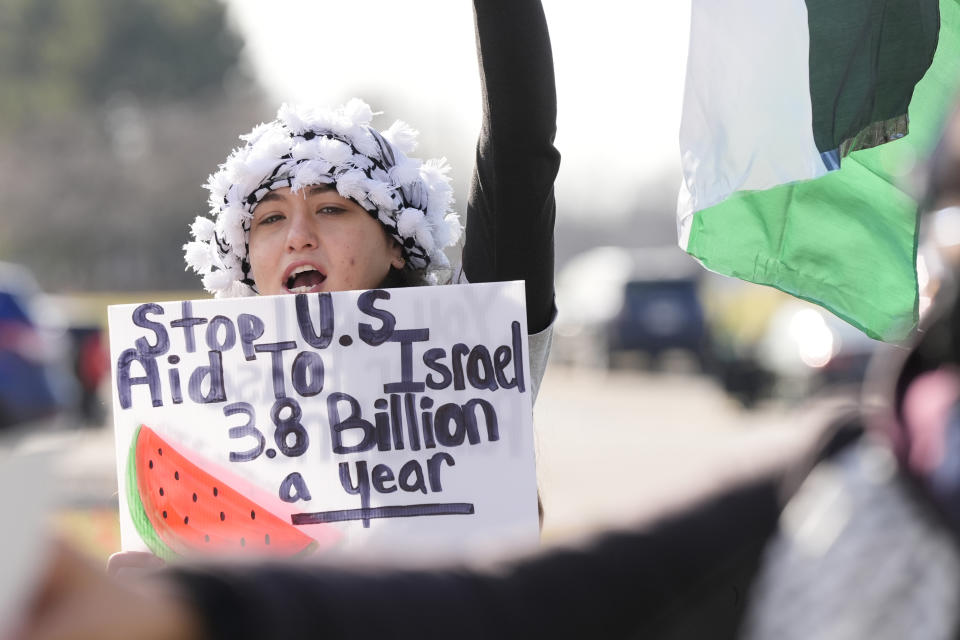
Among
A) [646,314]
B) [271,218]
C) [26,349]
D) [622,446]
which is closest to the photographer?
[271,218]

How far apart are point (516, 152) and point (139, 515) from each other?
0.87 meters

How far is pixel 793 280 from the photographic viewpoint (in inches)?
110

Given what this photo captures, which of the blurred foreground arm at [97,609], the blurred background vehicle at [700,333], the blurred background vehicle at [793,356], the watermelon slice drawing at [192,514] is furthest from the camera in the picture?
the blurred background vehicle at [700,333]

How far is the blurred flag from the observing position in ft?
8.41

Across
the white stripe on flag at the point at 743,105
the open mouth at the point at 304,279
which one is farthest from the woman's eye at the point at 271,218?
the white stripe on flag at the point at 743,105

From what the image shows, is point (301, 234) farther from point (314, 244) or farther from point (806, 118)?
point (806, 118)

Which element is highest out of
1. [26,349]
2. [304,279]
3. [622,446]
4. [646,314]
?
[646,314]

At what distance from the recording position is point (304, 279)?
7.34 ft

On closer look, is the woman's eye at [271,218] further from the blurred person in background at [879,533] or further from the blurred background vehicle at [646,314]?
the blurred background vehicle at [646,314]

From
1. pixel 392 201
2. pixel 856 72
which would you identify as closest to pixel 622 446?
pixel 856 72

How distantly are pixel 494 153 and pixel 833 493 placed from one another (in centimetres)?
128

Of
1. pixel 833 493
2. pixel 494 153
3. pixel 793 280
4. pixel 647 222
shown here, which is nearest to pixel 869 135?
A: pixel 793 280

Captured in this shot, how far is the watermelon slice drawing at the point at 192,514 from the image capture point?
1980 millimetres

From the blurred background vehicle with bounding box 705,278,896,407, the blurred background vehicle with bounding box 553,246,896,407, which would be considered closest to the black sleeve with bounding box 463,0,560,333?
the blurred background vehicle with bounding box 705,278,896,407
